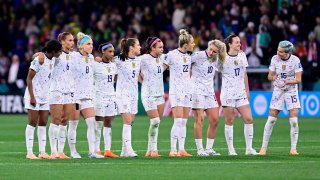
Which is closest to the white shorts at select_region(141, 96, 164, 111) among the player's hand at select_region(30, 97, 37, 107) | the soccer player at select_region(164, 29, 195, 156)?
the soccer player at select_region(164, 29, 195, 156)

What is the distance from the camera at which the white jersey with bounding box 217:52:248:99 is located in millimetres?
20391

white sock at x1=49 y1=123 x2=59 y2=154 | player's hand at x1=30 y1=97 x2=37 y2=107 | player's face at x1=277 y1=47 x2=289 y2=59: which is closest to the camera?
player's hand at x1=30 y1=97 x2=37 y2=107

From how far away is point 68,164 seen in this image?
1808cm

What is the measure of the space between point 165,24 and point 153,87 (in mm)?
20059

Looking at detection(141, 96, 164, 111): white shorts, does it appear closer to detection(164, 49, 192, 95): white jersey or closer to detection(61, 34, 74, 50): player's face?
detection(164, 49, 192, 95): white jersey

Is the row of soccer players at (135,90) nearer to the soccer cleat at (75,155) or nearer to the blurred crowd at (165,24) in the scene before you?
the soccer cleat at (75,155)

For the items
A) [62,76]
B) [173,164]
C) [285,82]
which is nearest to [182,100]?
[285,82]

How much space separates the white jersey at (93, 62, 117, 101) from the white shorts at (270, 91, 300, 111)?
3373 millimetres

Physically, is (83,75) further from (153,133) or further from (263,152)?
(263,152)

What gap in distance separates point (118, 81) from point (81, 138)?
238 inches

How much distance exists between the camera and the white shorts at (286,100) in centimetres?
2073

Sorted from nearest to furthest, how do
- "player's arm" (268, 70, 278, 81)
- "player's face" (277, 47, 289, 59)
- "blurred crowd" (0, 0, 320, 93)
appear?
1. "player's face" (277, 47, 289, 59)
2. "player's arm" (268, 70, 278, 81)
3. "blurred crowd" (0, 0, 320, 93)

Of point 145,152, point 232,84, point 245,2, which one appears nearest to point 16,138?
point 145,152

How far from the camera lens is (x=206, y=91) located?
2027 cm
